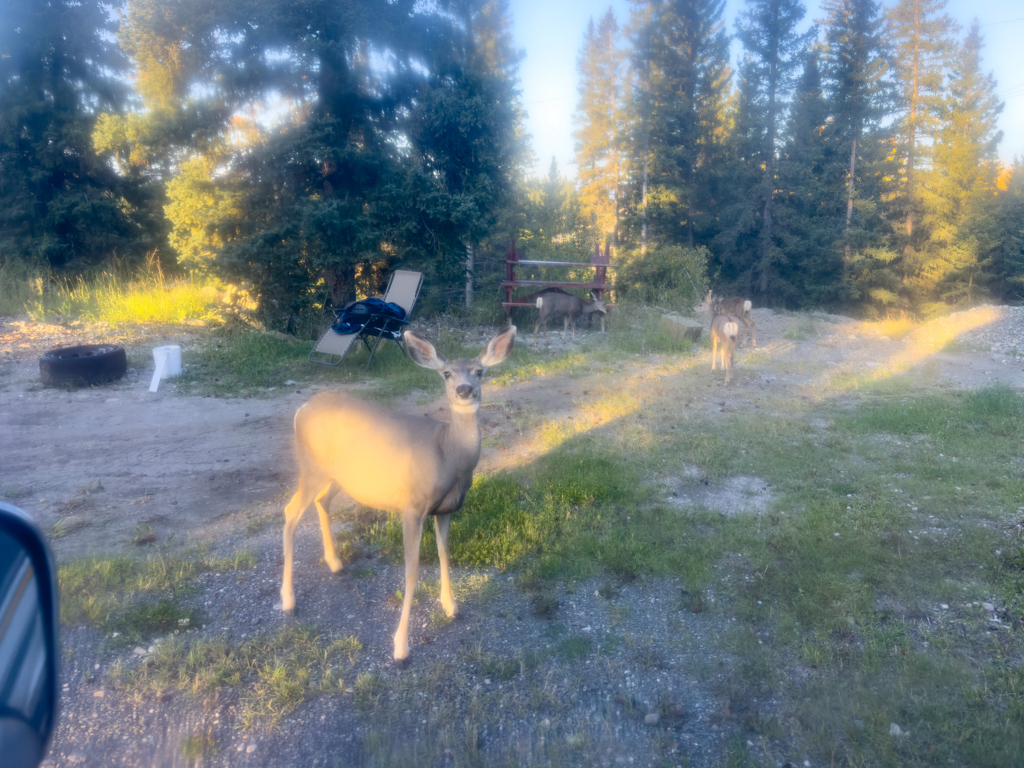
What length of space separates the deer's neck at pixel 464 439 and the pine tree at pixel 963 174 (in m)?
32.0

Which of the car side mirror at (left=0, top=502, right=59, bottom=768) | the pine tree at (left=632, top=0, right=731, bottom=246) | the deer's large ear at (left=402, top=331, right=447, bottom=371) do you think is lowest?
the car side mirror at (left=0, top=502, right=59, bottom=768)

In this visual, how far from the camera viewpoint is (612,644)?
12.0 feet

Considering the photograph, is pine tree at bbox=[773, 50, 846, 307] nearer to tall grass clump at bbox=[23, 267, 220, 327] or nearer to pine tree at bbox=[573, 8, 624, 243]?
pine tree at bbox=[573, 8, 624, 243]

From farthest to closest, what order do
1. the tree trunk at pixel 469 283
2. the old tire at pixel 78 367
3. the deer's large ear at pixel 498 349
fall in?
the tree trunk at pixel 469 283
the old tire at pixel 78 367
the deer's large ear at pixel 498 349

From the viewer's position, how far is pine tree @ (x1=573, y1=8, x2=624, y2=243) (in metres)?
32.1

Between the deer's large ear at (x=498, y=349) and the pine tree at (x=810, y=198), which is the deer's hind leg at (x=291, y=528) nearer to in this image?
the deer's large ear at (x=498, y=349)

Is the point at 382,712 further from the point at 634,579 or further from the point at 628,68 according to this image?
the point at 628,68

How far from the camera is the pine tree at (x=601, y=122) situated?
32094 millimetres

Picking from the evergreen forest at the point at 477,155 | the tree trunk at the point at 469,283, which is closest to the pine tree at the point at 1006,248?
the evergreen forest at the point at 477,155

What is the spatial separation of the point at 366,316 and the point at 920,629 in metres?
8.61

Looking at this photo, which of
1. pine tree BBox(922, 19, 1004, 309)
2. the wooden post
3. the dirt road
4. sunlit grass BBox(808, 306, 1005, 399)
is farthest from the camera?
pine tree BBox(922, 19, 1004, 309)

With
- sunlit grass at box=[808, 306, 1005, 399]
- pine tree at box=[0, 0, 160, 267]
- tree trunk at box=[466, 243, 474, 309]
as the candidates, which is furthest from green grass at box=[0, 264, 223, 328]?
sunlit grass at box=[808, 306, 1005, 399]

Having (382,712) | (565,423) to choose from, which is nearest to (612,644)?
(382,712)

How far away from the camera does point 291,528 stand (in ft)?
13.3
